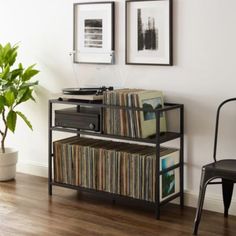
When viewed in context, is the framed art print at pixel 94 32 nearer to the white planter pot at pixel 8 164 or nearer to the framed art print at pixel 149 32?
the framed art print at pixel 149 32

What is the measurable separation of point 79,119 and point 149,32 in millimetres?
835

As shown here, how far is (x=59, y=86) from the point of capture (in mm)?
4312

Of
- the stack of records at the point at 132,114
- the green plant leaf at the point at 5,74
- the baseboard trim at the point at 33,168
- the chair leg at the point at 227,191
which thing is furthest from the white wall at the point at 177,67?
the green plant leaf at the point at 5,74

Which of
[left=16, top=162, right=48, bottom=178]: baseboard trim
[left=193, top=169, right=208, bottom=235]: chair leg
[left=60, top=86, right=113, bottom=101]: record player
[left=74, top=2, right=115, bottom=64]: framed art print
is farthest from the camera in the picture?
[left=16, top=162, right=48, bottom=178]: baseboard trim

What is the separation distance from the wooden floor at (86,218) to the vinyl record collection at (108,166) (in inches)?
5.6

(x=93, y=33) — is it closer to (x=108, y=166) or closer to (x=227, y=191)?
(x=108, y=166)

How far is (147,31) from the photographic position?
3.75 metres

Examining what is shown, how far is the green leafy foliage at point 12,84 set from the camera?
4.15 metres

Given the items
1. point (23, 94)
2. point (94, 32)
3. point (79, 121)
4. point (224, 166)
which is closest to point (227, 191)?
point (224, 166)

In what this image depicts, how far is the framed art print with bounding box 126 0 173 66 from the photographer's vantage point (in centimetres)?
366

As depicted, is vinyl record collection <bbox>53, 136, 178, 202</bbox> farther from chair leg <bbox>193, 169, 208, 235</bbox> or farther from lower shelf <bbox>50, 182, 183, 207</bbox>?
chair leg <bbox>193, 169, 208, 235</bbox>

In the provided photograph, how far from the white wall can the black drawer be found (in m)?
0.38

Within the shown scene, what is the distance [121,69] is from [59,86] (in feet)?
2.13

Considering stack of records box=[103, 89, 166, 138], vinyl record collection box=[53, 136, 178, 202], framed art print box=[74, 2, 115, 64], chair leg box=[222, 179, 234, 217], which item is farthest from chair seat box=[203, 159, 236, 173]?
framed art print box=[74, 2, 115, 64]
